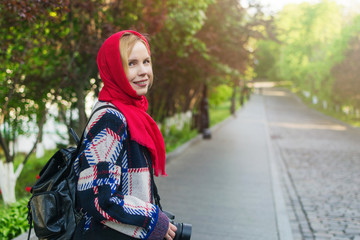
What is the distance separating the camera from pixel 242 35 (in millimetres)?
14812

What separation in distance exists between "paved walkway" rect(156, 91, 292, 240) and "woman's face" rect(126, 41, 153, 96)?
11.9 feet

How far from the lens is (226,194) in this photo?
7.71 metres

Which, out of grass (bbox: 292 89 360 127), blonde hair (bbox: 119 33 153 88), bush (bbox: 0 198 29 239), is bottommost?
grass (bbox: 292 89 360 127)

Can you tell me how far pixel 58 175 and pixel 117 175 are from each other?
0.30 metres

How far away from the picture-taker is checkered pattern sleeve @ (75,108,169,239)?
1841mm

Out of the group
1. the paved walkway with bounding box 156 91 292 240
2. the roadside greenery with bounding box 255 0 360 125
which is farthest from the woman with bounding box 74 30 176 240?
the roadside greenery with bounding box 255 0 360 125

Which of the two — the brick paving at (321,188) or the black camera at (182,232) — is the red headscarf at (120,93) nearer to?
the black camera at (182,232)

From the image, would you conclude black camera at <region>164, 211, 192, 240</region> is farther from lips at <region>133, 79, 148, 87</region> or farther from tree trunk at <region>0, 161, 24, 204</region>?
tree trunk at <region>0, 161, 24, 204</region>

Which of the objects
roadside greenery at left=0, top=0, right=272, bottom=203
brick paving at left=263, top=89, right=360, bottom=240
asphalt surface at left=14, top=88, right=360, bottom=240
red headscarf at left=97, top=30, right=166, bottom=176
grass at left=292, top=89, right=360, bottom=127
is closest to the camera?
red headscarf at left=97, top=30, right=166, bottom=176

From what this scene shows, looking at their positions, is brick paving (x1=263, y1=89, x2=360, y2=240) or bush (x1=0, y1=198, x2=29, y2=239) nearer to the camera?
bush (x1=0, y1=198, x2=29, y2=239)

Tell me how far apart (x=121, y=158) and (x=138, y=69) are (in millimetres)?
451

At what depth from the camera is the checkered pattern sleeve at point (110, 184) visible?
1.84 m

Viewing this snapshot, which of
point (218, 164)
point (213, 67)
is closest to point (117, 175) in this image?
point (218, 164)

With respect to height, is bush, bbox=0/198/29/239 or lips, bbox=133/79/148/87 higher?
lips, bbox=133/79/148/87
